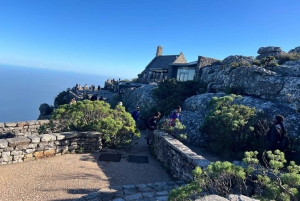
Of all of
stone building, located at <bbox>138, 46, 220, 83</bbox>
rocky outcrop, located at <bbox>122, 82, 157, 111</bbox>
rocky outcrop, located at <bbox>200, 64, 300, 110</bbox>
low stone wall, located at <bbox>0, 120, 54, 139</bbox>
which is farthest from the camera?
stone building, located at <bbox>138, 46, 220, 83</bbox>

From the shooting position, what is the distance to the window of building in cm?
2197

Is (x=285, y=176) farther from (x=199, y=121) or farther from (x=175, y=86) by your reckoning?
(x=175, y=86)

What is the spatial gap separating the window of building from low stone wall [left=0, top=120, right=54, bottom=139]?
15.3 m

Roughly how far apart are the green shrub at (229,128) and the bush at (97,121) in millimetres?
3252

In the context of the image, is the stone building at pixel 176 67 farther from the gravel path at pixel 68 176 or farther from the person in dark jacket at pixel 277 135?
the gravel path at pixel 68 176

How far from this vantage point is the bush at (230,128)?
7.38m

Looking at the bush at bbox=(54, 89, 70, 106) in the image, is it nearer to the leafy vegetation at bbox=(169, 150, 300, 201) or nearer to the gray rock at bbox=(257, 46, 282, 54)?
the gray rock at bbox=(257, 46, 282, 54)

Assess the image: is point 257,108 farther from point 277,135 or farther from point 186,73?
point 186,73

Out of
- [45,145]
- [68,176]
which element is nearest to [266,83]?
[68,176]

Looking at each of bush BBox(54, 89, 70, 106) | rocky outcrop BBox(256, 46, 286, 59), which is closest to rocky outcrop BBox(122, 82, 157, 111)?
bush BBox(54, 89, 70, 106)

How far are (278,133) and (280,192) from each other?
322cm

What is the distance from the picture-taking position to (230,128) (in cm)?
738

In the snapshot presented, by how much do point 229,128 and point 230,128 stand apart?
4 cm

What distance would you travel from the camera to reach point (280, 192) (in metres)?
3.10
